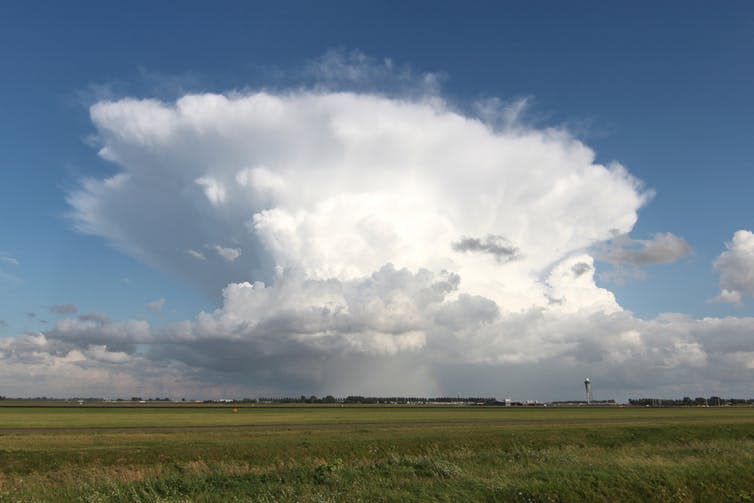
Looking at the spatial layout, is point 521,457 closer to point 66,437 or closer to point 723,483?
point 723,483

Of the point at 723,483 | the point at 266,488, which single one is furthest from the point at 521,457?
the point at 266,488

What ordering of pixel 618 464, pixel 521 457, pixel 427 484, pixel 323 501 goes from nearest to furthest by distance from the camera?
pixel 323 501, pixel 427 484, pixel 618 464, pixel 521 457

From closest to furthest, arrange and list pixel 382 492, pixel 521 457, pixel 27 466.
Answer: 1. pixel 382 492
2. pixel 521 457
3. pixel 27 466

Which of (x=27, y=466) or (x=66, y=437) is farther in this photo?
(x=66, y=437)

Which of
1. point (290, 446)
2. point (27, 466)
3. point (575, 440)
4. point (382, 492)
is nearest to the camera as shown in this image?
point (382, 492)

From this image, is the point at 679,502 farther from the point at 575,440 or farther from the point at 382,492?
the point at 575,440

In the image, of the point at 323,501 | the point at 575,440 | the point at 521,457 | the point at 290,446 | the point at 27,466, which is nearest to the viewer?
the point at 323,501

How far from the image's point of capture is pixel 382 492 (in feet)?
78.8

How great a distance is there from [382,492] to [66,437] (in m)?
50.8

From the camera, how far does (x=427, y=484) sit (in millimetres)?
25562

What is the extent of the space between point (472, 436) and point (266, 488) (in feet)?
122

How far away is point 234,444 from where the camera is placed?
171 feet

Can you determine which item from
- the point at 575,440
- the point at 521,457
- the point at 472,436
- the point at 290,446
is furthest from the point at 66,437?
the point at 575,440

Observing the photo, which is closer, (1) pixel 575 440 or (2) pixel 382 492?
(2) pixel 382 492
